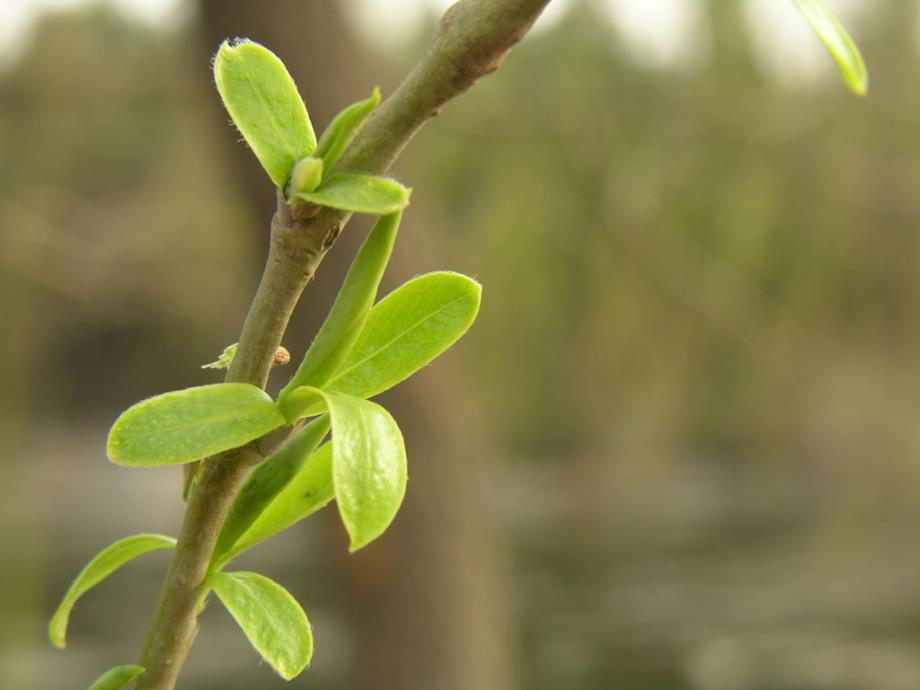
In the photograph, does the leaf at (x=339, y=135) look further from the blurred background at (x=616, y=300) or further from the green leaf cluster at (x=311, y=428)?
the blurred background at (x=616, y=300)

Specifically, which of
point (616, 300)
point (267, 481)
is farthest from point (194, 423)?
point (616, 300)

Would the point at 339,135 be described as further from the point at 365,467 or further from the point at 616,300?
the point at 616,300

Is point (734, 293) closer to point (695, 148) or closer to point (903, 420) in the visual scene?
point (695, 148)

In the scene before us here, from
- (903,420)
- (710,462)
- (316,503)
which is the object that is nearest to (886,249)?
(903,420)

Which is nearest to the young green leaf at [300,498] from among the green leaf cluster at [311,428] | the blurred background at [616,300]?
the green leaf cluster at [311,428]

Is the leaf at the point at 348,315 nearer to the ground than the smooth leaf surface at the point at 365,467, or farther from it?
farther from it

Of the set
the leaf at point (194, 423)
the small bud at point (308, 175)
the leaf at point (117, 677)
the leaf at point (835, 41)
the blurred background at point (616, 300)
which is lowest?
the leaf at point (117, 677)

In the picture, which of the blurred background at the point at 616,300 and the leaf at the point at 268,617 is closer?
the leaf at the point at 268,617
